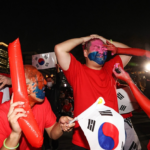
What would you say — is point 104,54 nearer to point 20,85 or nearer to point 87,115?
point 87,115

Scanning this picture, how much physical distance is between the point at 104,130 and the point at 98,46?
1270 mm

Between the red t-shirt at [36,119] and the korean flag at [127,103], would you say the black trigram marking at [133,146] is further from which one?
the red t-shirt at [36,119]

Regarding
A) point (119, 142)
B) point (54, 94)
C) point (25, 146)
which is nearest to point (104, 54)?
point (119, 142)

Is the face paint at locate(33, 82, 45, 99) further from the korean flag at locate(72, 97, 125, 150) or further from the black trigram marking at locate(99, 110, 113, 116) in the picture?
the black trigram marking at locate(99, 110, 113, 116)

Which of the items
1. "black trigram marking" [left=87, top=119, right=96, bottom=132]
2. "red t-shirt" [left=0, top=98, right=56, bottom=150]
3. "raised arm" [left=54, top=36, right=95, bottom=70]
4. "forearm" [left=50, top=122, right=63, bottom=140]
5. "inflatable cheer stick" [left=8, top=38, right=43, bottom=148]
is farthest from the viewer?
"raised arm" [left=54, top=36, right=95, bottom=70]

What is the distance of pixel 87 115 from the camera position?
4.46 ft

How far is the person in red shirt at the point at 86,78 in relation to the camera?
76.3 inches

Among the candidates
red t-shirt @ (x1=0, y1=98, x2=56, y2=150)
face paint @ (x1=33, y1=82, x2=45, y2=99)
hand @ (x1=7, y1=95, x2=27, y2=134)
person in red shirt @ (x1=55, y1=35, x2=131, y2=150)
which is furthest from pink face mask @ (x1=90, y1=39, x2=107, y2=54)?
hand @ (x1=7, y1=95, x2=27, y2=134)

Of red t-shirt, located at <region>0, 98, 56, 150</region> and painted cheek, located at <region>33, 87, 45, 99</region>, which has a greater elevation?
painted cheek, located at <region>33, 87, 45, 99</region>

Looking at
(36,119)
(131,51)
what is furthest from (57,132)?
(131,51)

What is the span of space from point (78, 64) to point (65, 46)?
316mm

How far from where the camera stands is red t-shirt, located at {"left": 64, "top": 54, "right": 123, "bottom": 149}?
1.93 meters

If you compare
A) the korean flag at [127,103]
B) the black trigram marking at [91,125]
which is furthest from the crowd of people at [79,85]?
the black trigram marking at [91,125]

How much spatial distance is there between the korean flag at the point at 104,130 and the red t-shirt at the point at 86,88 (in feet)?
1.93
